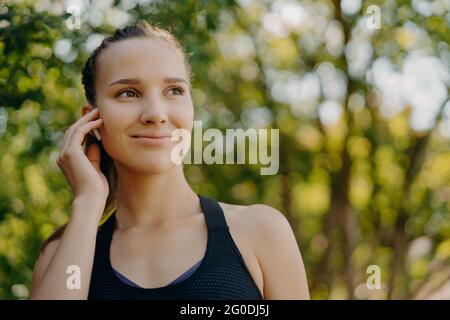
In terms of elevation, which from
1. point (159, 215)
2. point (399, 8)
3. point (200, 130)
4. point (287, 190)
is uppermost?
point (399, 8)

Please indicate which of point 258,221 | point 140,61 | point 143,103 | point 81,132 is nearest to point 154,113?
point 143,103

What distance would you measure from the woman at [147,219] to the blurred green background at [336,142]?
238 centimetres

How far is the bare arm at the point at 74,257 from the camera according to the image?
1708mm

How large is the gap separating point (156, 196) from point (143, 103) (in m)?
0.27

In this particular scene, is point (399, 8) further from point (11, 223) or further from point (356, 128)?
point (11, 223)

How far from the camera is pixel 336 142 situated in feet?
20.8

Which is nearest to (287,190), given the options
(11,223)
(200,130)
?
(200,130)

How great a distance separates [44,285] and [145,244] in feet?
1.01

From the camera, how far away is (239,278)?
68.9 inches

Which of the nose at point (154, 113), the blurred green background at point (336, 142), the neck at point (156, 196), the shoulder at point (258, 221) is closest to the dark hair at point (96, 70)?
the neck at point (156, 196)

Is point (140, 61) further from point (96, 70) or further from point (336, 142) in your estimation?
point (336, 142)

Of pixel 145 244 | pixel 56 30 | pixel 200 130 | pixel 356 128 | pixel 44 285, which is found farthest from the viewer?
pixel 356 128

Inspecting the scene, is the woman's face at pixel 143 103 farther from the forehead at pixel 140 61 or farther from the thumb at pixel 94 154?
the thumb at pixel 94 154

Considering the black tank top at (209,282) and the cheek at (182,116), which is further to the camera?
the cheek at (182,116)
